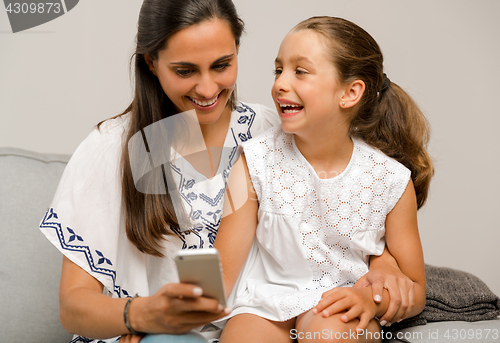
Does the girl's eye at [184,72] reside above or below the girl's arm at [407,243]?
above

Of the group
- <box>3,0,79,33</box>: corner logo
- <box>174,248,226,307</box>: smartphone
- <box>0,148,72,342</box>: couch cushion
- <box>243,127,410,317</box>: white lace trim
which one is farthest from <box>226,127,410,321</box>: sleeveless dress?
<box>3,0,79,33</box>: corner logo

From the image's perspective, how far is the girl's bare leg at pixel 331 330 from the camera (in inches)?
43.8

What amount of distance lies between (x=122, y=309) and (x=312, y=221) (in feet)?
1.87

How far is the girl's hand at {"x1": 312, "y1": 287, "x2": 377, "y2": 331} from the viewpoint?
1.13 metres

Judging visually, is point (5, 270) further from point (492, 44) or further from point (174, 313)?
point (492, 44)

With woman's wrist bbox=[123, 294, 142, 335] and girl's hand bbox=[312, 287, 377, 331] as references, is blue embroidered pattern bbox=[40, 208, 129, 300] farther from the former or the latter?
girl's hand bbox=[312, 287, 377, 331]

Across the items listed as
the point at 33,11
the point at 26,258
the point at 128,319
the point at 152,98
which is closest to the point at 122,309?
the point at 128,319

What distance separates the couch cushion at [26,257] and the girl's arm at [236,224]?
26.5 inches

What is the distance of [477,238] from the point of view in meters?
2.50

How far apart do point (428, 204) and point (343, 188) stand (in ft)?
4.21

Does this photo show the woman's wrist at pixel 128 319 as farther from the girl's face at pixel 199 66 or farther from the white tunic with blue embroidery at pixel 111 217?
the girl's face at pixel 199 66

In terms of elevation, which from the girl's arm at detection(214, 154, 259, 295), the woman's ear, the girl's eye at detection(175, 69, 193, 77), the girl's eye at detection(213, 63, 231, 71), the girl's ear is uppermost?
the woman's ear

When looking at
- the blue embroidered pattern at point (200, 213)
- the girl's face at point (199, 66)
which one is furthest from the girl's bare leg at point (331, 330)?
the girl's face at point (199, 66)

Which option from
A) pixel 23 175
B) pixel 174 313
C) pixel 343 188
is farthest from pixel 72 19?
pixel 174 313
